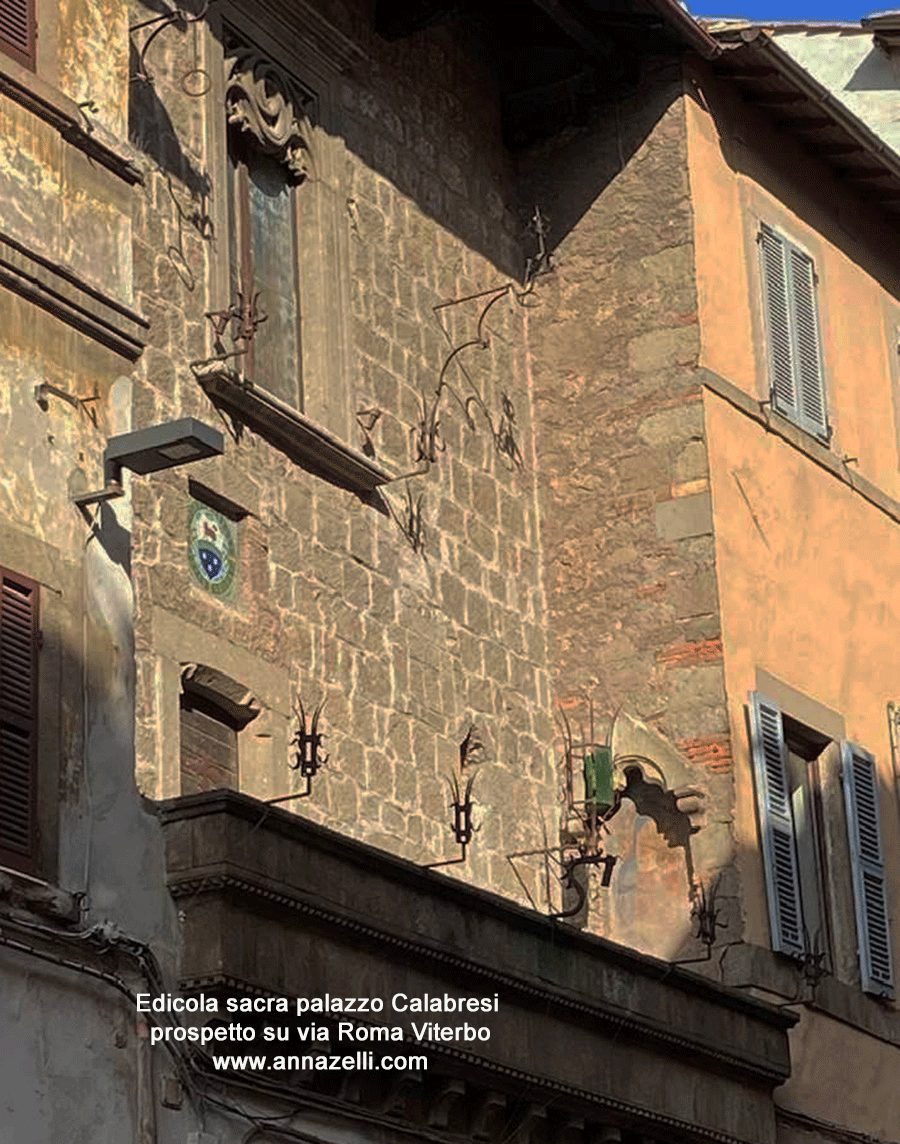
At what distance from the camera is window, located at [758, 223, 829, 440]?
18.4 meters

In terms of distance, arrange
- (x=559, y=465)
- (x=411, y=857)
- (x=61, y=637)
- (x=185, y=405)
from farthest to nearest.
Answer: (x=559, y=465) < (x=411, y=857) < (x=185, y=405) < (x=61, y=637)

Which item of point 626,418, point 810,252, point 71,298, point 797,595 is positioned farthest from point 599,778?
point 71,298

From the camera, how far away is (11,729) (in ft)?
38.7

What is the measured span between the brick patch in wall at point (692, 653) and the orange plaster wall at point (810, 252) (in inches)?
69.1

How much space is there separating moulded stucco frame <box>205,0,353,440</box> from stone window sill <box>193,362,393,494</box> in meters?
0.25

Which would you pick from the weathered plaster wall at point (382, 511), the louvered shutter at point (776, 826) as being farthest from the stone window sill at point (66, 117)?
the louvered shutter at point (776, 826)

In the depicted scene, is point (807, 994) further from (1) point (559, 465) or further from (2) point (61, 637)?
(2) point (61, 637)

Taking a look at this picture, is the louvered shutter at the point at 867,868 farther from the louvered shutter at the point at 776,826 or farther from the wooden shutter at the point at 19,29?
the wooden shutter at the point at 19,29

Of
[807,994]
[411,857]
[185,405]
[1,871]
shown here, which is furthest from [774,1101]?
[1,871]

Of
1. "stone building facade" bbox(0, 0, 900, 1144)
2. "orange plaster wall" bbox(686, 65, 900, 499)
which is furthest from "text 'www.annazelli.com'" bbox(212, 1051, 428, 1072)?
"orange plaster wall" bbox(686, 65, 900, 499)

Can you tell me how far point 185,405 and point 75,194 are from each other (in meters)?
1.74

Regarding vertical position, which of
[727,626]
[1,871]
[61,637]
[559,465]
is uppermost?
[559,465]

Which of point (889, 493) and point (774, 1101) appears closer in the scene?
point (774, 1101)

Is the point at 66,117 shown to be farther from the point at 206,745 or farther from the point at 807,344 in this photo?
the point at 807,344
